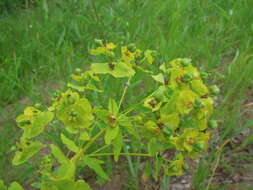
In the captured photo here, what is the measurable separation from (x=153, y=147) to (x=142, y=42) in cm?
119

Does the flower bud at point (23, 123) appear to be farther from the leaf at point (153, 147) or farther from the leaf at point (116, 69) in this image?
the leaf at point (153, 147)

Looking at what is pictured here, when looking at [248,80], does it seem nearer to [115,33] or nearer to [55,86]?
[115,33]

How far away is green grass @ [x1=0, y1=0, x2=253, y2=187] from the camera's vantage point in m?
1.70

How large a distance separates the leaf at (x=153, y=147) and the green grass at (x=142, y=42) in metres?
0.75

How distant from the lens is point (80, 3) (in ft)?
8.00

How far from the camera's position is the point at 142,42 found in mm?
1933

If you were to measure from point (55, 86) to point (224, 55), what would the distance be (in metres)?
1.25

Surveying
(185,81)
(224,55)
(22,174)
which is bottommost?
(22,174)

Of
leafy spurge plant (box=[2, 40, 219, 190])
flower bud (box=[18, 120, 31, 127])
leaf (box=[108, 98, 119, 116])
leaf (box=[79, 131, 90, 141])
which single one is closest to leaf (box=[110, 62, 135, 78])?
leafy spurge plant (box=[2, 40, 219, 190])

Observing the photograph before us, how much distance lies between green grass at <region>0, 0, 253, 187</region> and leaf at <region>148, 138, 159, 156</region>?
75cm

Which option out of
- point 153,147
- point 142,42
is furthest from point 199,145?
point 142,42

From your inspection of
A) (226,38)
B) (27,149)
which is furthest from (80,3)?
(27,149)

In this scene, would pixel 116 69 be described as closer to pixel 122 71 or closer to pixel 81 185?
pixel 122 71

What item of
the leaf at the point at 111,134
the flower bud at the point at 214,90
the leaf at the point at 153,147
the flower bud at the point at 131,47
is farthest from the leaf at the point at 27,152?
the flower bud at the point at 214,90
